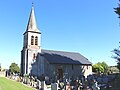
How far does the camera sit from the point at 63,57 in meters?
51.3

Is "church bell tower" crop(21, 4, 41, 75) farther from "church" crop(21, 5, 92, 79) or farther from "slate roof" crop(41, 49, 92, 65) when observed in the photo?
"slate roof" crop(41, 49, 92, 65)

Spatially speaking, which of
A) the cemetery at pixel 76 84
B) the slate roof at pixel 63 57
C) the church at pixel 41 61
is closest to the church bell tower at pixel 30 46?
the church at pixel 41 61

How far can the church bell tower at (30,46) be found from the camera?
48594mm

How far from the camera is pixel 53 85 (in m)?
24.7

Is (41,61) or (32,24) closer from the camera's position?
(41,61)

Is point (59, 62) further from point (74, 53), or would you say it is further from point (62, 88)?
point (62, 88)

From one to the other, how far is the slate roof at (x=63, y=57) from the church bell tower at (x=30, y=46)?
2072 mm

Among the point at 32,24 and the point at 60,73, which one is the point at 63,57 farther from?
the point at 32,24

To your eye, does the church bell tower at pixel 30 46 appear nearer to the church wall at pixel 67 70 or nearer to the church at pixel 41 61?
the church at pixel 41 61

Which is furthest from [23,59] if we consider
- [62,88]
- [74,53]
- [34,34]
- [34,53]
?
[62,88]

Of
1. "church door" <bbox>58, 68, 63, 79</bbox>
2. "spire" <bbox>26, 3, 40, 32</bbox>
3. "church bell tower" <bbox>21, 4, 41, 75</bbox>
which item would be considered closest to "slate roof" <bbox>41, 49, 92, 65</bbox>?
"church door" <bbox>58, 68, 63, 79</bbox>

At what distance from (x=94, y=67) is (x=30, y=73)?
85.2 feet

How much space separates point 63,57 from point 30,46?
7622 millimetres

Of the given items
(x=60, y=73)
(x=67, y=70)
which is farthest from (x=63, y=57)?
(x=60, y=73)
